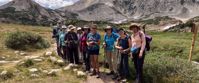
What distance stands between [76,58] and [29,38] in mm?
12738

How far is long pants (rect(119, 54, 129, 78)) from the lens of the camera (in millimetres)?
14180

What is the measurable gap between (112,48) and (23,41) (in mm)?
15188

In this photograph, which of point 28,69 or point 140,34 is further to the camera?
point 28,69

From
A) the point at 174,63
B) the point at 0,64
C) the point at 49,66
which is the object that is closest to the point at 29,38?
the point at 0,64

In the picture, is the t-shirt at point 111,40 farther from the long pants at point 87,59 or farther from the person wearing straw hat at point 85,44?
the person wearing straw hat at point 85,44

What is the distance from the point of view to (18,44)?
92.8ft

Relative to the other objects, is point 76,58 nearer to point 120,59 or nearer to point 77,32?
point 77,32

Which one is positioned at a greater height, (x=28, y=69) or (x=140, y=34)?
(x=140, y=34)

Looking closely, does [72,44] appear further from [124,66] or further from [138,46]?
[138,46]

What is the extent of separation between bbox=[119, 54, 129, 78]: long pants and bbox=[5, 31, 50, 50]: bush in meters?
14.6

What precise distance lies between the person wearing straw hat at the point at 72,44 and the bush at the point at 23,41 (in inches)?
409

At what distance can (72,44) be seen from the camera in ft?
58.1

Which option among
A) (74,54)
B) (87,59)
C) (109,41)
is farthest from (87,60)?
(74,54)

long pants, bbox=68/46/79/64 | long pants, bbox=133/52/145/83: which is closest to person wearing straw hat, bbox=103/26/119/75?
long pants, bbox=133/52/145/83
